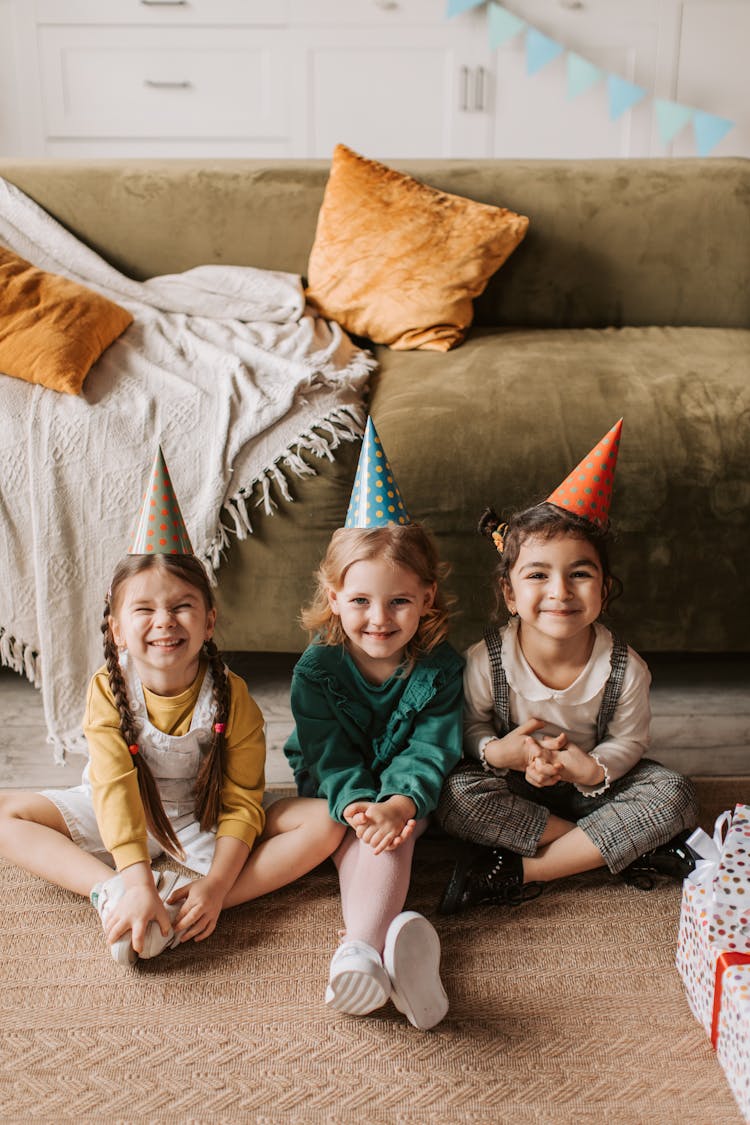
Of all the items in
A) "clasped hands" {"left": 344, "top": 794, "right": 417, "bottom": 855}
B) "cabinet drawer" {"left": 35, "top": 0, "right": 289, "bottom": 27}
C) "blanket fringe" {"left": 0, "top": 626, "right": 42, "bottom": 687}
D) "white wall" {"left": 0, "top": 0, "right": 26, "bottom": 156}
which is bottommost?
"blanket fringe" {"left": 0, "top": 626, "right": 42, "bottom": 687}

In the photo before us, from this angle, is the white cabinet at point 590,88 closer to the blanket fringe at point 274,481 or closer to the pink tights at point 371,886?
the blanket fringe at point 274,481

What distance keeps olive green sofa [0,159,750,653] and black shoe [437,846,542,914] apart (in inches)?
19.4

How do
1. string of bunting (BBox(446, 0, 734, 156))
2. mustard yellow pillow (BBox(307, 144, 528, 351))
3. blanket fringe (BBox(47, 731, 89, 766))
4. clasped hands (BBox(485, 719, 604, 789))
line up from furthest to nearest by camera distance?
string of bunting (BBox(446, 0, 734, 156)) → mustard yellow pillow (BBox(307, 144, 528, 351)) → blanket fringe (BBox(47, 731, 89, 766)) → clasped hands (BBox(485, 719, 604, 789))

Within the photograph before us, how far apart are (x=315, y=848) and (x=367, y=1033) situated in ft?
0.85

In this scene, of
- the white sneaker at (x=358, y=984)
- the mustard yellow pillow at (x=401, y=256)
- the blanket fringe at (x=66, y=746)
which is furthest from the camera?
the mustard yellow pillow at (x=401, y=256)

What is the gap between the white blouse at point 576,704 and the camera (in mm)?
1378

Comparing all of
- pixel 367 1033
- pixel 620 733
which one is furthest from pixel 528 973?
pixel 620 733

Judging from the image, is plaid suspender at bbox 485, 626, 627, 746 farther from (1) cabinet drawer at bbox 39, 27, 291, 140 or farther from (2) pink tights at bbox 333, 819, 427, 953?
(1) cabinet drawer at bbox 39, 27, 291, 140

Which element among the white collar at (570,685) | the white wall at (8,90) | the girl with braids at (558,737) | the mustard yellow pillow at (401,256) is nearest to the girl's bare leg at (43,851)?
the girl with braids at (558,737)

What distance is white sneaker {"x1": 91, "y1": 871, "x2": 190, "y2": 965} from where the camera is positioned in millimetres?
1167

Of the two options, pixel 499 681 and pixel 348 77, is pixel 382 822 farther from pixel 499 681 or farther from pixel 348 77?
pixel 348 77

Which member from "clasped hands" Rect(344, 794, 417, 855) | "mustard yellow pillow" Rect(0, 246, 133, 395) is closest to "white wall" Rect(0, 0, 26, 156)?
"mustard yellow pillow" Rect(0, 246, 133, 395)

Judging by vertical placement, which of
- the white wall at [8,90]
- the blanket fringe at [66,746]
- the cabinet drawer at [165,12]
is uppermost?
the cabinet drawer at [165,12]

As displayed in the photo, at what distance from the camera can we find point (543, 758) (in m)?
1.34
